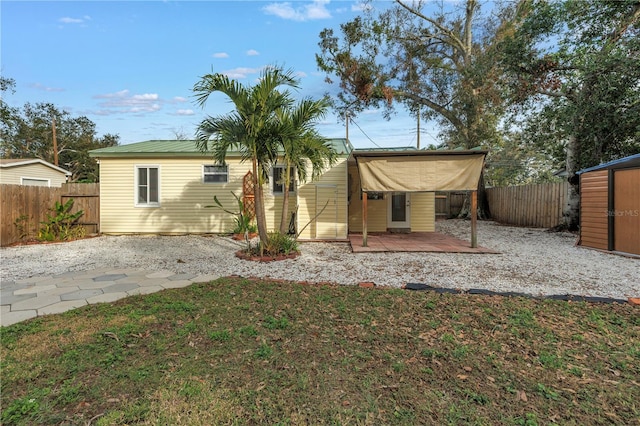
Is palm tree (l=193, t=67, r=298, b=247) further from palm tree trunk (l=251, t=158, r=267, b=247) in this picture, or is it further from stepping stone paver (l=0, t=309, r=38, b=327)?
stepping stone paver (l=0, t=309, r=38, b=327)

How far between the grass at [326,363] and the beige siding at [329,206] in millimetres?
5342

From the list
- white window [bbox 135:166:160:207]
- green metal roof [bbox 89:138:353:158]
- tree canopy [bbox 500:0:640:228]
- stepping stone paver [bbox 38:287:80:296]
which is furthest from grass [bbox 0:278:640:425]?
tree canopy [bbox 500:0:640:228]

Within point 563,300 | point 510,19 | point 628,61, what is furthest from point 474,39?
point 563,300

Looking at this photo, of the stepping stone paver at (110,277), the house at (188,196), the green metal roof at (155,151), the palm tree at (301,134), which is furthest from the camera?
the house at (188,196)

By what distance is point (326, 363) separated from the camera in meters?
2.30

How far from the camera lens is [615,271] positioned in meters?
5.18

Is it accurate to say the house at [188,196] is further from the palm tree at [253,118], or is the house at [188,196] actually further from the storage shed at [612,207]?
the storage shed at [612,207]

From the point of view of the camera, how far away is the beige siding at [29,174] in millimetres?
12391

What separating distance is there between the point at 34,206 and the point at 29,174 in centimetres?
723

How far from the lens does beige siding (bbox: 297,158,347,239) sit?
890 cm

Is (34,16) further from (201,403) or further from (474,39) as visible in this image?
(474,39)

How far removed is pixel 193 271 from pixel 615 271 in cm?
746

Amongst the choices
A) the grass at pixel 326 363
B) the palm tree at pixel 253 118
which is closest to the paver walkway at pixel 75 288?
the grass at pixel 326 363

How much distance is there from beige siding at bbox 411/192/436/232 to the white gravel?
2661 mm
